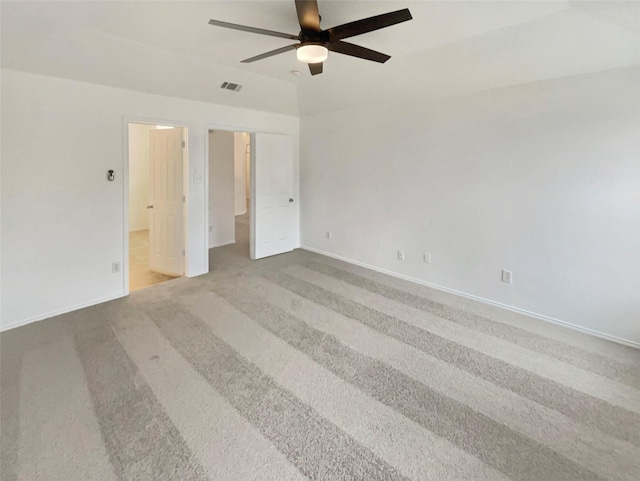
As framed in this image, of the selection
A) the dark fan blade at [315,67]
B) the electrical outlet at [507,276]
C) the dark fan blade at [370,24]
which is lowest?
the electrical outlet at [507,276]

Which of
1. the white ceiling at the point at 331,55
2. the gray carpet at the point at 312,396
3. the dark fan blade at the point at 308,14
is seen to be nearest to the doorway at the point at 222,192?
the white ceiling at the point at 331,55

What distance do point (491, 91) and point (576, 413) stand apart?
3099mm

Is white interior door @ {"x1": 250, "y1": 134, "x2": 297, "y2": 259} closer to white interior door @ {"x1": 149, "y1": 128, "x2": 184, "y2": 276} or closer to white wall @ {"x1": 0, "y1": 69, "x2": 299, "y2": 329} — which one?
white interior door @ {"x1": 149, "y1": 128, "x2": 184, "y2": 276}

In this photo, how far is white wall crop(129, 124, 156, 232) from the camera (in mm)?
7320

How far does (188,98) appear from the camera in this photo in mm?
4145

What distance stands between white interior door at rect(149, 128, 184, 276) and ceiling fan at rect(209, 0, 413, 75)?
8.87ft

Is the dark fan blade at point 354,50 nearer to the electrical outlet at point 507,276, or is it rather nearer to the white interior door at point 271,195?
the electrical outlet at point 507,276

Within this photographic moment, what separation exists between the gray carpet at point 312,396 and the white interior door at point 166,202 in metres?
1.19

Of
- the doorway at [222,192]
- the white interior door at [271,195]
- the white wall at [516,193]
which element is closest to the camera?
the white wall at [516,193]

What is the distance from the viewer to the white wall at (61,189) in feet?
9.82

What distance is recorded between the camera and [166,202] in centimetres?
470

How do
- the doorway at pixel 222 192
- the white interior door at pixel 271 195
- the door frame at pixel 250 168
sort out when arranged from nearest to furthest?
the door frame at pixel 250 168 → the white interior door at pixel 271 195 → the doorway at pixel 222 192

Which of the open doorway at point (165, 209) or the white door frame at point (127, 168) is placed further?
the open doorway at point (165, 209)

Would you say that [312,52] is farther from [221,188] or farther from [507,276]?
[221,188]
